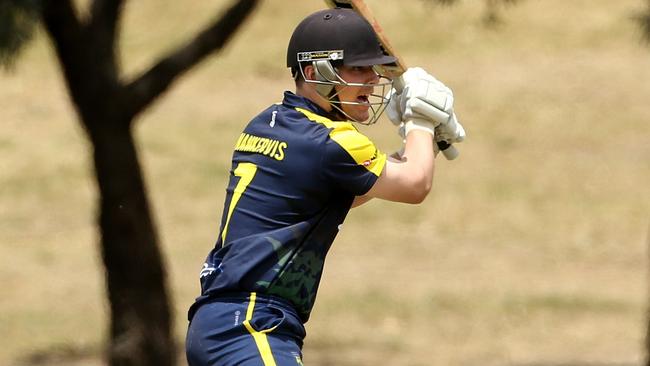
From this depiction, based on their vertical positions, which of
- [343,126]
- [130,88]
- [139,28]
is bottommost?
[343,126]

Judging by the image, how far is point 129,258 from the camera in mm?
10180

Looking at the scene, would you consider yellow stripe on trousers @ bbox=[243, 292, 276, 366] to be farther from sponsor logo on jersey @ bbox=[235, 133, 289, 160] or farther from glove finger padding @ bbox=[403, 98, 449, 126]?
glove finger padding @ bbox=[403, 98, 449, 126]

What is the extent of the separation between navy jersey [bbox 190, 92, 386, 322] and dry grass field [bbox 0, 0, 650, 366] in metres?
5.73

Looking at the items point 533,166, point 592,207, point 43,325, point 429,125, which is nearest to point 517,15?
point 533,166

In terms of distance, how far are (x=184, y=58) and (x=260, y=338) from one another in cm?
579

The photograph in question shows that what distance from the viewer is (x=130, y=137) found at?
1009 centimetres

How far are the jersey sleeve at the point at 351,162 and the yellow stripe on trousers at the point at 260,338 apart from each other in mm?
453

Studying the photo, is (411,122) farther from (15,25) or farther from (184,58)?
(184,58)

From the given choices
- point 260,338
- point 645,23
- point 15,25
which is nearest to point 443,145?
point 260,338

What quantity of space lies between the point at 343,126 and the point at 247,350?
30.6 inches

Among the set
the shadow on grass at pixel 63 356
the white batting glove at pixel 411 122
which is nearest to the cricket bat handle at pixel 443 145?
the white batting glove at pixel 411 122

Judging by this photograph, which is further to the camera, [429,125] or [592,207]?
[592,207]

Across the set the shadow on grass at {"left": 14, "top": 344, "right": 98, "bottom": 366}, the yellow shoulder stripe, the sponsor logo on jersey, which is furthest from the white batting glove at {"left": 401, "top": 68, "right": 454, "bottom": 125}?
the shadow on grass at {"left": 14, "top": 344, "right": 98, "bottom": 366}

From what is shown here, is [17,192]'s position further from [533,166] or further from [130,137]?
[130,137]
